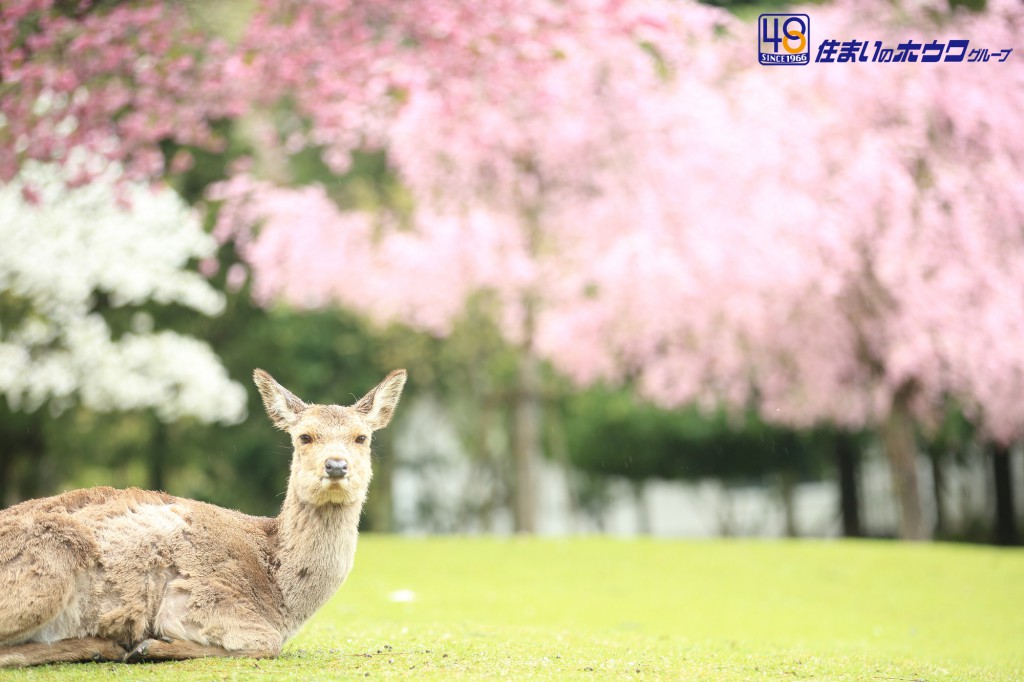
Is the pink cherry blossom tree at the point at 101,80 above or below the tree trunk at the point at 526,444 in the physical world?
above

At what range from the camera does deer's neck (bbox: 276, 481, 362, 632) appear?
689cm

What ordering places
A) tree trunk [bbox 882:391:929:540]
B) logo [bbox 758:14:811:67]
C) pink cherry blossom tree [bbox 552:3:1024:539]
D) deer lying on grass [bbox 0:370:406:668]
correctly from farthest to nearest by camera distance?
tree trunk [bbox 882:391:929:540], pink cherry blossom tree [bbox 552:3:1024:539], logo [bbox 758:14:811:67], deer lying on grass [bbox 0:370:406:668]

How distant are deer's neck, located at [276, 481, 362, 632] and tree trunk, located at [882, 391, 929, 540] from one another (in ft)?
52.3

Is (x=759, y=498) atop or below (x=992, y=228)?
below

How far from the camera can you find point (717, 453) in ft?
108

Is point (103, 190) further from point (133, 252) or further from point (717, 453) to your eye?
point (717, 453)

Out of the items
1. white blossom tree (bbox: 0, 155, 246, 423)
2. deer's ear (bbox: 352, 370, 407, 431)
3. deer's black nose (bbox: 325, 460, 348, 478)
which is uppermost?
white blossom tree (bbox: 0, 155, 246, 423)

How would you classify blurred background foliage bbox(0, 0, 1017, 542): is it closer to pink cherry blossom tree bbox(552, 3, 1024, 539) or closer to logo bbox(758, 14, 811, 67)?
pink cherry blossom tree bbox(552, 3, 1024, 539)

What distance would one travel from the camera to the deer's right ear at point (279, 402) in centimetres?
691

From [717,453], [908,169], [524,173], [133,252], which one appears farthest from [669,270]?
[717,453]

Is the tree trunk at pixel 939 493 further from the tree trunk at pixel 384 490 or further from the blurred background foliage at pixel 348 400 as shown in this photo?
the tree trunk at pixel 384 490

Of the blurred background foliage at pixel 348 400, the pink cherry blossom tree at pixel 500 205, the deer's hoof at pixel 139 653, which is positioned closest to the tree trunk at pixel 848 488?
the blurred background foliage at pixel 348 400

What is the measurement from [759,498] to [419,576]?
99.1 ft

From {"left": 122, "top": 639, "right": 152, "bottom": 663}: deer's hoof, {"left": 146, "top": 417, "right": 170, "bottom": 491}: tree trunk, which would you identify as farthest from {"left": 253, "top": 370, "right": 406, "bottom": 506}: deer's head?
{"left": 146, "top": 417, "right": 170, "bottom": 491}: tree trunk
